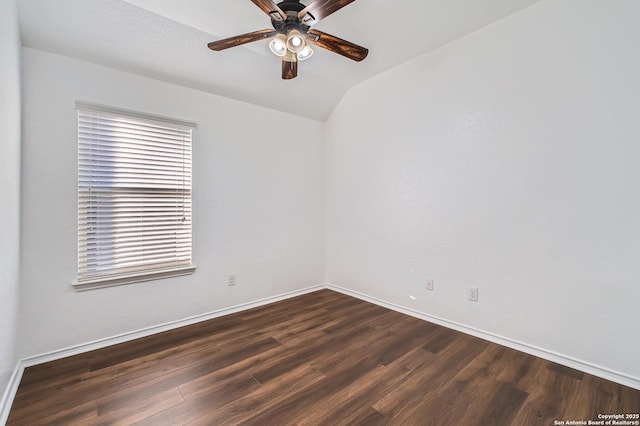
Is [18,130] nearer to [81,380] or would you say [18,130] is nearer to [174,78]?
[174,78]

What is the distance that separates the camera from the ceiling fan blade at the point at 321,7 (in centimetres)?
158

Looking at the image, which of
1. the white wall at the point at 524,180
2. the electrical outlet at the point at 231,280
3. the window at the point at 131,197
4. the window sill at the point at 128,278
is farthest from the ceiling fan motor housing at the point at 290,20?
the electrical outlet at the point at 231,280

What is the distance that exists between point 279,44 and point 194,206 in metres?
1.78

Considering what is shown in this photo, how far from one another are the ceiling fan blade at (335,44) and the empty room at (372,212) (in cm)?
2

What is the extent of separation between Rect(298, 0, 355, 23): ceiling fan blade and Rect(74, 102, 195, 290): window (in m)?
1.73

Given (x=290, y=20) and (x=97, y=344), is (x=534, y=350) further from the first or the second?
(x=97, y=344)

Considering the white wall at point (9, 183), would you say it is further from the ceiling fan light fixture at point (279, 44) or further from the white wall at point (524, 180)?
the white wall at point (524, 180)

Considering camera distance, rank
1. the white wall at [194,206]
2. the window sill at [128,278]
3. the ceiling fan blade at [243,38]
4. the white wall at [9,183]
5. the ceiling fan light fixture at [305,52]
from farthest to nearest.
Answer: the window sill at [128,278]
the white wall at [194,206]
the ceiling fan light fixture at [305,52]
the ceiling fan blade at [243,38]
the white wall at [9,183]

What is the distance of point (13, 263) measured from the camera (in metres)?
1.80

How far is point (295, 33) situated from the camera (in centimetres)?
179

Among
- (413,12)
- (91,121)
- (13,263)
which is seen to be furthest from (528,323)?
(91,121)

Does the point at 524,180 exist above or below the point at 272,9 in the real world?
below

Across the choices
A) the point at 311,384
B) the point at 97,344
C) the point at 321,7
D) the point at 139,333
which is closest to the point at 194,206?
the point at 139,333

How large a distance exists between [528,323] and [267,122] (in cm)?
329
